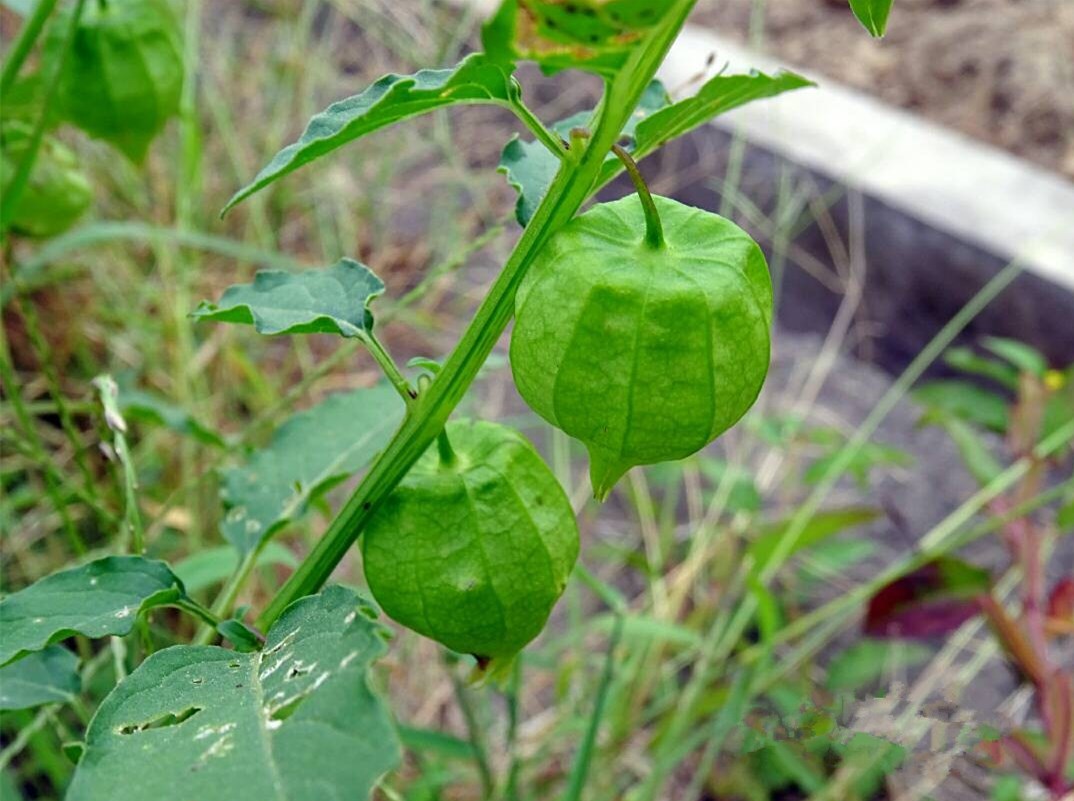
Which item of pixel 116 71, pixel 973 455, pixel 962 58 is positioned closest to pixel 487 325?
pixel 116 71

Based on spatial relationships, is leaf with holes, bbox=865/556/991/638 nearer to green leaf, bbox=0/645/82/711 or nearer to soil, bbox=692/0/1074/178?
green leaf, bbox=0/645/82/711

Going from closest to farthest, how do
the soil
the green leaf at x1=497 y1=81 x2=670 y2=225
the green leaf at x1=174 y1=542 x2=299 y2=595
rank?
the green leaf at x1=497 y1=81 x2=670 y2=225, the green leaf at x1=174 y1=542 x2=299 y2=595, the soil

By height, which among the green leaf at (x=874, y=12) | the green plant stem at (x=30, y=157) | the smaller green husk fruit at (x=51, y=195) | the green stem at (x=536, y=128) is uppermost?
the green leaf at (x=874, y=12)

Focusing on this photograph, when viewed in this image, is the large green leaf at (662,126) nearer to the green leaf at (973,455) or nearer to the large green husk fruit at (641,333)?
the large green husk fruit at (641,333)

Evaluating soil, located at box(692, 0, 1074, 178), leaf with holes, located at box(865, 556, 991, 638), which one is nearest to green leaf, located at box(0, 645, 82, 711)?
leaf with holes, located at box(865, 556, 991, 638)

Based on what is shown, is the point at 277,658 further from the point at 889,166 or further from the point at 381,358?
the point at 889,166

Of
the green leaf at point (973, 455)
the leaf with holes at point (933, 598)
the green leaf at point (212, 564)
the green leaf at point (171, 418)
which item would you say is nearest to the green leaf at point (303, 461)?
the green leaf at point (171, 418)
